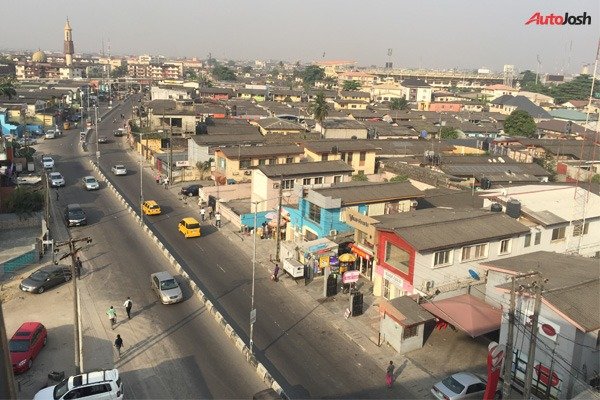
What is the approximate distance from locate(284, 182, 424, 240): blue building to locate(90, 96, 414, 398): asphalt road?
4.79 metres

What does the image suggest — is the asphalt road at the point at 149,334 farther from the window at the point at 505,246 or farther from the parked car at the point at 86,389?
the window at the point at 505,246

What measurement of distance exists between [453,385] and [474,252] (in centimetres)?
928

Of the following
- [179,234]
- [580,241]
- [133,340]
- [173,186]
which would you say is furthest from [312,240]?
[173,186]

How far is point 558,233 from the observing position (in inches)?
1233

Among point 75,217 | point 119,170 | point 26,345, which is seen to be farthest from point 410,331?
point 119,170

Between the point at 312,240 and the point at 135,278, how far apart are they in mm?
11620

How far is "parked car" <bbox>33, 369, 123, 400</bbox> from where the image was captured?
18.4 meters

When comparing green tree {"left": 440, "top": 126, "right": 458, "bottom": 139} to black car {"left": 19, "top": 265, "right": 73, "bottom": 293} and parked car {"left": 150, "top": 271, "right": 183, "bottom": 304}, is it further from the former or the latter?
black car {"left": 19, "top": 265, "right": 73, "bottom": 293}

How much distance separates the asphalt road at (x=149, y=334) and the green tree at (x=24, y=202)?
4.41 metres

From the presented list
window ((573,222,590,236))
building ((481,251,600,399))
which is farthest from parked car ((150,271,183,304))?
window ((573,222,590,236))

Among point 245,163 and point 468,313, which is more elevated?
point 245,163

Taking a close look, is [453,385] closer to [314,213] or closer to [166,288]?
[166,288]

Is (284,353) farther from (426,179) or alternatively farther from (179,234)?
(426,179)

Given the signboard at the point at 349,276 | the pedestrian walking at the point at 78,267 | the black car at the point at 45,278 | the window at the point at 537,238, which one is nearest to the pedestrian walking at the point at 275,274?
the signboard at the point at 349,276
